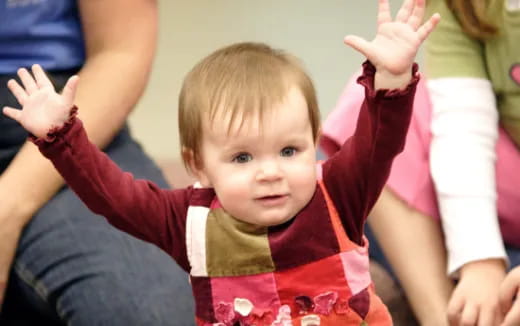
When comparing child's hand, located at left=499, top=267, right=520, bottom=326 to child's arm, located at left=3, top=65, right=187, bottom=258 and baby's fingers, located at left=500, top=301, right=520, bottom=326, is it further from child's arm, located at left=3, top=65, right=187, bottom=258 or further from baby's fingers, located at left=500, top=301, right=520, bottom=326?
child's arm, located at left=3, top=65, right=187, bottom=258

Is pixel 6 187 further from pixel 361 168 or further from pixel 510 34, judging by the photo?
pixel 510 34

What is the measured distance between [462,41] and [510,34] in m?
0.07

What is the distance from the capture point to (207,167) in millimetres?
750

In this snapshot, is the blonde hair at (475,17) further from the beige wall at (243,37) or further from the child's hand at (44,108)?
the beige wall at (243,37)

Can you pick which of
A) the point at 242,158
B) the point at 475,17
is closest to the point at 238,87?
the point at 242,158

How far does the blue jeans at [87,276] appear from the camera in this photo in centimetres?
91

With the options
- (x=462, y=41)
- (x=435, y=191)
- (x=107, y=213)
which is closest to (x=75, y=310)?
(x=107, y=213)

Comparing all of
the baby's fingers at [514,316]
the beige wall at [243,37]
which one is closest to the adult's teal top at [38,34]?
the baby's fingers at [514,316]

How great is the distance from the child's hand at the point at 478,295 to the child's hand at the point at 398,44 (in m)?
0.35

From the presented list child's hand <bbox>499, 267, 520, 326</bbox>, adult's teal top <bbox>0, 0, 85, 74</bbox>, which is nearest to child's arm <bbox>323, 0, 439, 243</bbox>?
child's hand <bbox>499, 267, 520, 326</bbox>

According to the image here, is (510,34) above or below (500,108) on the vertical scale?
above

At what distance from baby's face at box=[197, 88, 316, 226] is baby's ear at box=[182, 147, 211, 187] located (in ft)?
0.08

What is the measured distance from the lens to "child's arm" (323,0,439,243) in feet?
2.23

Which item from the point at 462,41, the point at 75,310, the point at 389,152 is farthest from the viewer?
the point at 462,41
